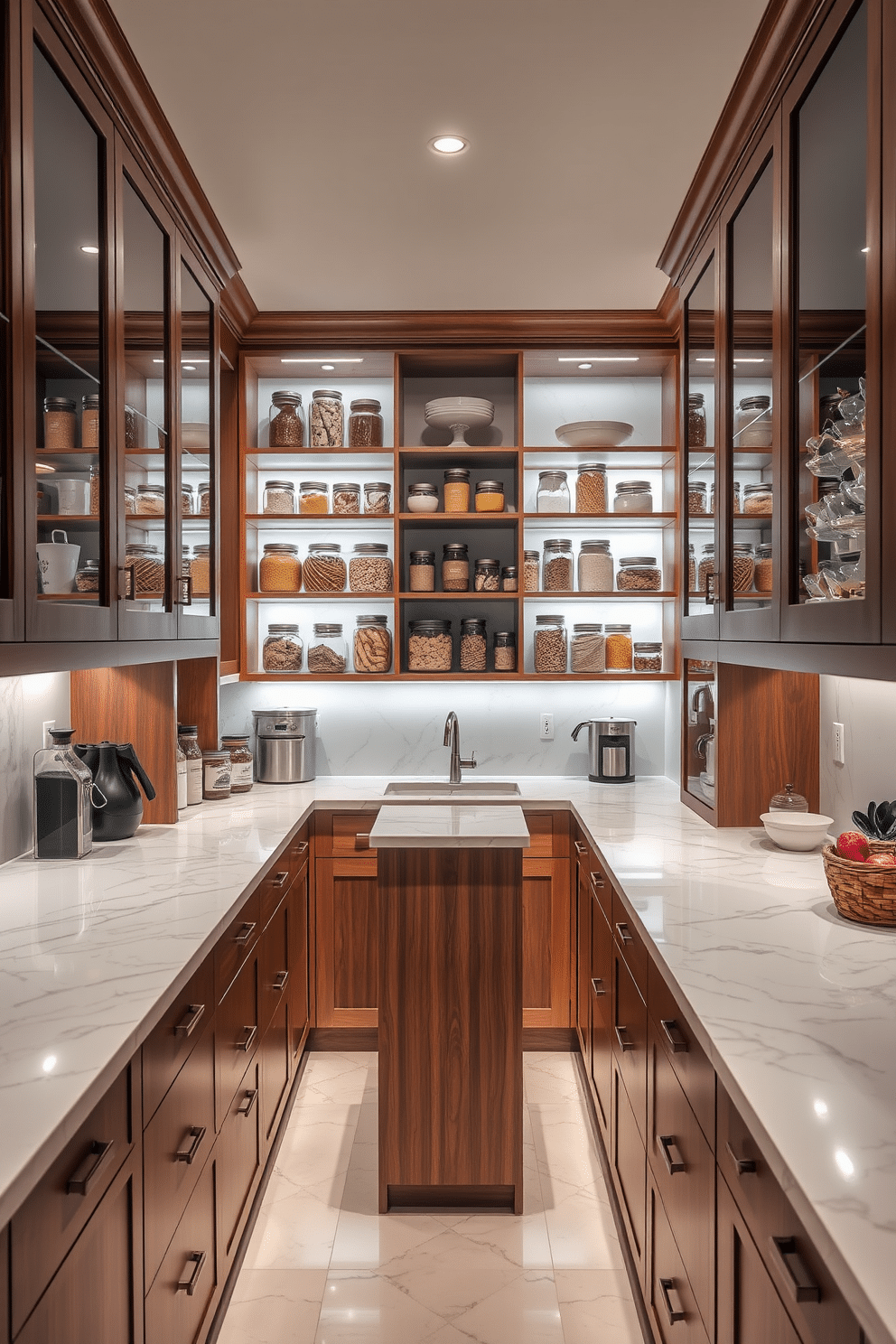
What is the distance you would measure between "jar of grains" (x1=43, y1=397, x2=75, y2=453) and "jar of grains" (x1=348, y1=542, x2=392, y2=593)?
1.95 meters

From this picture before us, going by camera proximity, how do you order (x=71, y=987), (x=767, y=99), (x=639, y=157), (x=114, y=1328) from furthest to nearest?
(x=639, y=157), (x=767, y=99), (x=71, y=987), (x=114, y=1328)

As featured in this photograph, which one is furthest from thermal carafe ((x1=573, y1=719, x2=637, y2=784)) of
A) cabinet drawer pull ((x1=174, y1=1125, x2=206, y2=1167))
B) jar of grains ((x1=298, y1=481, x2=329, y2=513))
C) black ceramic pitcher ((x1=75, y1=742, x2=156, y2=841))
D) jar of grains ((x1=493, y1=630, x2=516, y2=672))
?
cabinet drawer pull ((x1=174, y1=1125, x2=206, y2=1167))

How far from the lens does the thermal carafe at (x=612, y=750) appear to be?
11.9 ft

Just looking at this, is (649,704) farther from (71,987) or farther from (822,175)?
(71,987)

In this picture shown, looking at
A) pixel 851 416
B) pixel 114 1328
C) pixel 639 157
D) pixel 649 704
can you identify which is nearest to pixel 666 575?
pixel 649 704

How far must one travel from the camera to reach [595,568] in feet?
11.6

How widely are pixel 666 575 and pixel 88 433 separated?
2.46 metres

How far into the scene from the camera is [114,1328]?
1.29 m

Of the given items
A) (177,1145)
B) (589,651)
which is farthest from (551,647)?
(177,1145)

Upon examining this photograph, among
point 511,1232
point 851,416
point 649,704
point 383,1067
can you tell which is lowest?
point 511,1232

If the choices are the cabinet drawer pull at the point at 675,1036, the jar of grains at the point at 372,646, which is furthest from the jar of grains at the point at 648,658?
the cabinet drawer pull at the point at 675,1036

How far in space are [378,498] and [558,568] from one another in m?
0.73

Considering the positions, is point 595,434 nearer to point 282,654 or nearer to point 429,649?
point 429,649

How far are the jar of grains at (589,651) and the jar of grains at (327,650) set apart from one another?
892 mm
